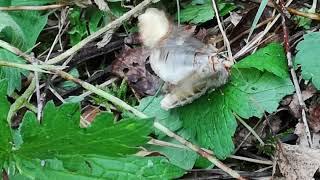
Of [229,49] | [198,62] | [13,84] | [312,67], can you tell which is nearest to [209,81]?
[198,62]

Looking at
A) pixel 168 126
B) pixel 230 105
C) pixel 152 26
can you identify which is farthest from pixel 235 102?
pixel 152 26

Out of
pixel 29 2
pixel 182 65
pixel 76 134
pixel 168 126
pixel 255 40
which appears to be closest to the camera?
pixel 76 134

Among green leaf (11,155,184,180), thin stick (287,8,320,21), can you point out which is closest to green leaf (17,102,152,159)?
green leaf (11,155,184,180)

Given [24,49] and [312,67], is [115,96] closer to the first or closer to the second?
[24,49]

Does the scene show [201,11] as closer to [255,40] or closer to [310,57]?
[255,40]

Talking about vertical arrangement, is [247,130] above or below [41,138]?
below

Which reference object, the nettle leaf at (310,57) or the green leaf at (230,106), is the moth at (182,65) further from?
the nettle leaf at (310,57)

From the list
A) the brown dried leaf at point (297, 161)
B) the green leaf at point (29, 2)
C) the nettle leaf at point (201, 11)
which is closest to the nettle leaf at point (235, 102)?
the brown dried leaf at point (297, 161)

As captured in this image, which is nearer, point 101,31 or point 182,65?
point 182,65
